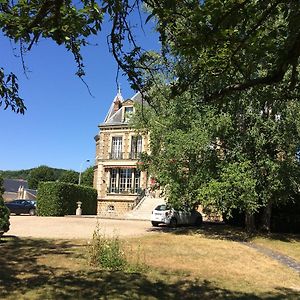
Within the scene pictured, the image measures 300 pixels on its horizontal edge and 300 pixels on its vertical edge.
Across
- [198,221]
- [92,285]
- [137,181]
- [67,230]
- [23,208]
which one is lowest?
[92,285]

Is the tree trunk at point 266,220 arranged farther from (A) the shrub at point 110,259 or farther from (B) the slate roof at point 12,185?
(B) the slate roof at point 12,185

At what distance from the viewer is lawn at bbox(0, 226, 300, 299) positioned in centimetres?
757

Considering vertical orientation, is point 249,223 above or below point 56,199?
below

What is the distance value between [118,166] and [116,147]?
2241mm

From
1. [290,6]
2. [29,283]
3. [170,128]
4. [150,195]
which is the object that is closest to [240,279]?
[29,283]

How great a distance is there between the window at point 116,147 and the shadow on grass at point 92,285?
3657cm

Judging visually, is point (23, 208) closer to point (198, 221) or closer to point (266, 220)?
point (198, 221)

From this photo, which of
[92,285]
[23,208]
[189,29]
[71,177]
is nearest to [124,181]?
[23,208]

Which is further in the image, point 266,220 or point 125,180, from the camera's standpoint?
point 125,180

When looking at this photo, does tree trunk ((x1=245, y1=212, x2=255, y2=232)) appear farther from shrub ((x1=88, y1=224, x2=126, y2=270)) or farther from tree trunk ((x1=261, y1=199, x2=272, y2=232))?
Result: shrub ((x1=88, y1=224, x2=126, y2=270))

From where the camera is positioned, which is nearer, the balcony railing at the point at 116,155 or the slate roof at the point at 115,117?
the balcony railing at the point at 116,155

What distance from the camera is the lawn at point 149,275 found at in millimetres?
7571

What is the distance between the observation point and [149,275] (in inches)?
368

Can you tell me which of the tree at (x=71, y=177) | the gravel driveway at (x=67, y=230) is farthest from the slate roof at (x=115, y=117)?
the tree at (x=71, y=177)
